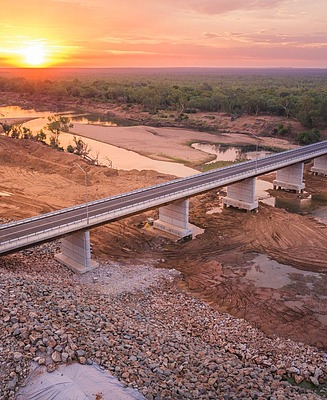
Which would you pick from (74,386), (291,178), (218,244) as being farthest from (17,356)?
(291,178)

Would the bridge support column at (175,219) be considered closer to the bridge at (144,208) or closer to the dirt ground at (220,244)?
the bridge at (144,208)

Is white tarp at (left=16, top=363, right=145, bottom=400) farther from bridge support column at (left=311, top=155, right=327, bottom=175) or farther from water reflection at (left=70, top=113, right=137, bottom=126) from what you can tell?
water reflection at (left=70, top=113, right=137, bottom=126)

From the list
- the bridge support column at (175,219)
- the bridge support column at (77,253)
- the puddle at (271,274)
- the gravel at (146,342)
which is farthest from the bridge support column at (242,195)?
the bridge support column at (77,253)

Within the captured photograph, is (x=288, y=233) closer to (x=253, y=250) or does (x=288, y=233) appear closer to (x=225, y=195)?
(x=253, y=250)

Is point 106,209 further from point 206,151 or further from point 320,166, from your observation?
point 206,151

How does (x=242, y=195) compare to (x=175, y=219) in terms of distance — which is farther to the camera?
(x=242, y=195)

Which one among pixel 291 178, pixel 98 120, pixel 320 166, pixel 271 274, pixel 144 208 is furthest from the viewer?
pixel 98 120

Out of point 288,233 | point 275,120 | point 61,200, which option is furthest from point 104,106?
point 288,233
